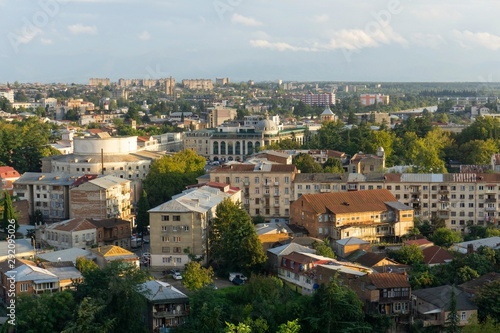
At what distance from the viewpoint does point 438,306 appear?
19.5 metres

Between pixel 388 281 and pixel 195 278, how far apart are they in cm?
503

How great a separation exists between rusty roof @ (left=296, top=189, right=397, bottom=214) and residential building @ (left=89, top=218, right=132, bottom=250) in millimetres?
6102

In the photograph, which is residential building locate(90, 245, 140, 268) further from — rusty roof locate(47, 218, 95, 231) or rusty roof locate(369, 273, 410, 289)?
rusty roof locate(369, 273, 410, 289)

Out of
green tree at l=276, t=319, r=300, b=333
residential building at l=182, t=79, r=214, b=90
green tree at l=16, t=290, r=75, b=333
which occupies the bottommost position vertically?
green tree at l=276, t=319, r=300, b=333

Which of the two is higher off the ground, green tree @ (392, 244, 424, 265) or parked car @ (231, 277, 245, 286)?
green tree @ (392, 244, 424, 265)

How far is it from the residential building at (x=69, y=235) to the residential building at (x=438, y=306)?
11.1 metres

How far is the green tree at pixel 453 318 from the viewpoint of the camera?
18703 millimetres

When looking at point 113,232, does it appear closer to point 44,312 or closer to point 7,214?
point 7,214

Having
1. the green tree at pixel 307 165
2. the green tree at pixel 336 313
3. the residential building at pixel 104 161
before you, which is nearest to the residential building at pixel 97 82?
the residential building at pixel 104 161

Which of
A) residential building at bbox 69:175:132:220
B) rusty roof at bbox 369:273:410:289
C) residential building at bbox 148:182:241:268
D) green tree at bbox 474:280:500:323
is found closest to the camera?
green tree at bbox 474:280:500:323

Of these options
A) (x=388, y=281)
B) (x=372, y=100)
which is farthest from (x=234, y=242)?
(x=372, y=100)

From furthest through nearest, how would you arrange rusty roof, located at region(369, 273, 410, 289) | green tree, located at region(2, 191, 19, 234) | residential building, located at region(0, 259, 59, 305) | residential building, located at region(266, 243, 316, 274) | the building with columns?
the building with columns, green tree, located at region(2, 191, 19, 234), residential building, located at region(266, 243, 316, 274), residential building, located at region(0, 259, 59, 305), rusty roof, located at region(369, 273, 410, 289)

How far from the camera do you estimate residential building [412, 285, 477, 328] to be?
1936 cm

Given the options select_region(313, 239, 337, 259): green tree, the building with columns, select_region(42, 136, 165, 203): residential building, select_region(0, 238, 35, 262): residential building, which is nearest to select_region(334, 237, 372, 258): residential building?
select_region(313, 239, 337, 259): green tree
